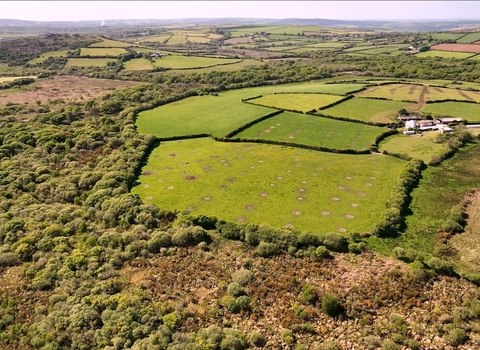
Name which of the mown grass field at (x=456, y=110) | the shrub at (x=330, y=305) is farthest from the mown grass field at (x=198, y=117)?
the shrub at (x=330, y=305)

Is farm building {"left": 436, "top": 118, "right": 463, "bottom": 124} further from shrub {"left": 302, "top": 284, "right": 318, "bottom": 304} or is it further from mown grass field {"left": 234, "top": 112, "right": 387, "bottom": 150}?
shrub {"left": 302, "top": 284, "right": 318, "bottom": 304}

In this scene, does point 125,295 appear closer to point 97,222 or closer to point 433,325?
point 97,222

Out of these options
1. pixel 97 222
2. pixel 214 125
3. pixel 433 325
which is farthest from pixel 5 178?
pixel 433 325

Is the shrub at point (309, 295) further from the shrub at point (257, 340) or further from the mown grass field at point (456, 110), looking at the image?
the mown grass field at point (456, 110)

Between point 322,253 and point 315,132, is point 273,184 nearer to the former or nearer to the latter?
point 322,253

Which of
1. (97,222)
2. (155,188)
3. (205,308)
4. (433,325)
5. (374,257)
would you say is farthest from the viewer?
(155,188)

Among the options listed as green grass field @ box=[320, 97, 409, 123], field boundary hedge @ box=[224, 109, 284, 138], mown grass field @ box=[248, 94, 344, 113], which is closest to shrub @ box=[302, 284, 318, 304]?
field boundary hedge @ box=[224, 109, 284, 138]

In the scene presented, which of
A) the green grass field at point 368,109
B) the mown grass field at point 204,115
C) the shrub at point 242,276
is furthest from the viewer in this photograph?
the green grass field at point 368,109
